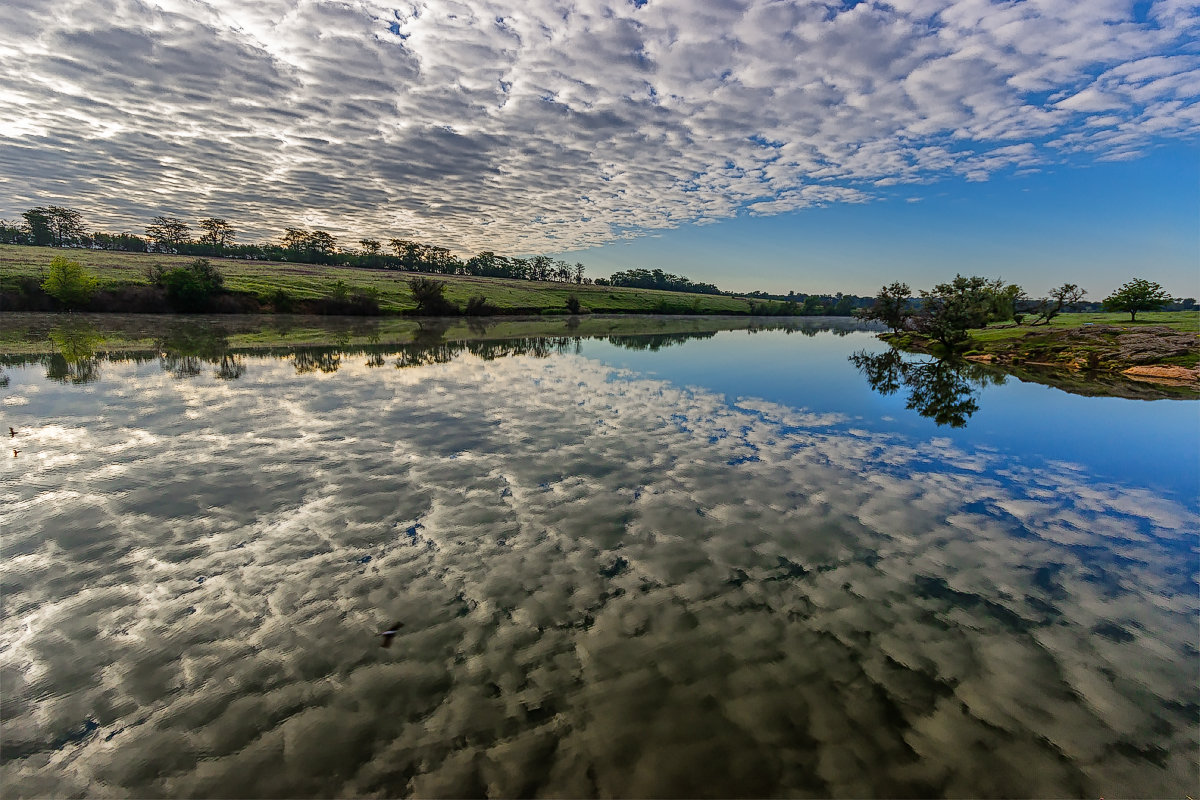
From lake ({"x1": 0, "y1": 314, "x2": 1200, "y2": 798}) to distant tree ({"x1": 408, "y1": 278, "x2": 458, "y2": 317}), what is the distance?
9387 cm

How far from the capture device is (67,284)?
7719cm

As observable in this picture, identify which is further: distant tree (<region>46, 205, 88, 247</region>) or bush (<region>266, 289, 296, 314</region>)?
distant tree (<region>46, 205, 88, 247</region>)

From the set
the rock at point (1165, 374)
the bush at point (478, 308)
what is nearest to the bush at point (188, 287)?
the bush at point (478, 308)

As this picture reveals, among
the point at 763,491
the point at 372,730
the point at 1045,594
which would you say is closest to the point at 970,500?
the point at 1045,594

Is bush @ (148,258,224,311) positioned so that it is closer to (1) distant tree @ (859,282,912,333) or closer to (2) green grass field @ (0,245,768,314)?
(2) green grass field @ (0,245,768,314)

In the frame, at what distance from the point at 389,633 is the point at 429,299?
111 metres

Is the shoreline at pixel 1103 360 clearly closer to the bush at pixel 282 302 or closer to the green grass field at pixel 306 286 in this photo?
the green grass field at pixel 306 286

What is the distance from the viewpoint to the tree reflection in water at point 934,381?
1032 inches

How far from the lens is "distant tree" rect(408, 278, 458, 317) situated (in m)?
108

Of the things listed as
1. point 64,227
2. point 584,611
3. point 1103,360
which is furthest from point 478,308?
point 64,227

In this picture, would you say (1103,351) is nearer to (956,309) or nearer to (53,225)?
(956,309)

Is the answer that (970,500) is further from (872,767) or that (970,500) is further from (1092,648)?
(872,767)

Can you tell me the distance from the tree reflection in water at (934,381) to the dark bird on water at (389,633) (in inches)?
999

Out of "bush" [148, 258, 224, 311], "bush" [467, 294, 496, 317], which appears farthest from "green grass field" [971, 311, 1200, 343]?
"bush" [148, 258, 224, 311]
